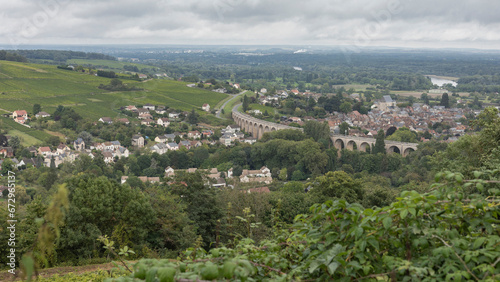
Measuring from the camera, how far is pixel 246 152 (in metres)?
36.0

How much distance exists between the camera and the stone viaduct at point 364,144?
37281mm

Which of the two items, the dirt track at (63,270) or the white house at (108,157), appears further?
the white house at (108,157)

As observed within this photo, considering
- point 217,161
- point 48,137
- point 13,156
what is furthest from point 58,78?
point 217,161

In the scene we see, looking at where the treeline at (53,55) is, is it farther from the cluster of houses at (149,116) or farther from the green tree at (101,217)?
the green tree at (101,217)

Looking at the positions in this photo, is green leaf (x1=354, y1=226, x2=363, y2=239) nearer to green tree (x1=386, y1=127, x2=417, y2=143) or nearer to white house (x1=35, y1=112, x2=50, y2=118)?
green tree (x1=386, y1=127, x2=417, y2=143)

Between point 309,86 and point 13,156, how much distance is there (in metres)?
76.8

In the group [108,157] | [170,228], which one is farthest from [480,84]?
[170,228]

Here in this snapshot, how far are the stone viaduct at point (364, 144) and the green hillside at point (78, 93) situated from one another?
2304cm

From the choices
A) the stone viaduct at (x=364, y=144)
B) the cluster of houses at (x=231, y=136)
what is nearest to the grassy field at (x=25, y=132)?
the cluster of houses at (x=231, y=136)

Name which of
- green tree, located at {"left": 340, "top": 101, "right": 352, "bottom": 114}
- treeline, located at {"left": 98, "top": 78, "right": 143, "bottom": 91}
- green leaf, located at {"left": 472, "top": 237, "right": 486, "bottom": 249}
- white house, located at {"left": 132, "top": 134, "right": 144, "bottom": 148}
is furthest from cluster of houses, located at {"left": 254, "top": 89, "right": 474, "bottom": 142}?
green leaf, located at {"left": 472, "top": 237, "right": 486, "bottom": 249}

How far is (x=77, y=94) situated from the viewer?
5191cm

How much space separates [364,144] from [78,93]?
38.1 m

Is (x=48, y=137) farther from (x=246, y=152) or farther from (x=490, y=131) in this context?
(x=490, y=131)

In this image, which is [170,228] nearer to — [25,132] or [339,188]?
[339,188]
